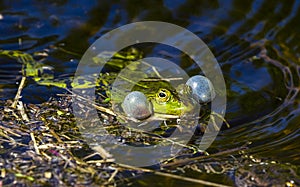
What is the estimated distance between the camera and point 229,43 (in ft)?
16.0

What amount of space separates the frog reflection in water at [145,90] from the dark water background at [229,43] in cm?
12

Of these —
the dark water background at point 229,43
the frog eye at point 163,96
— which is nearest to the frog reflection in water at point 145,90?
the frog eye at point 163,96

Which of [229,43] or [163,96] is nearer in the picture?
[163,96]

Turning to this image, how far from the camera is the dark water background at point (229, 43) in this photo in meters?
3.62

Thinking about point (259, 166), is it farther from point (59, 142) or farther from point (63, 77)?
point (63, 77)

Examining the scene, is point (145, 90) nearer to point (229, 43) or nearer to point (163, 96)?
point (163, 96)

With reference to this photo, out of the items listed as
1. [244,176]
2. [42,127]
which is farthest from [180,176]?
[42,127]

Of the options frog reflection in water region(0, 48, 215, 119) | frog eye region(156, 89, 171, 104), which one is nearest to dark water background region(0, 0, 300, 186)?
frog reflection in water region(0, 48, 215, 119)

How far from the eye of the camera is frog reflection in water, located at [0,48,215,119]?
10.9 feet

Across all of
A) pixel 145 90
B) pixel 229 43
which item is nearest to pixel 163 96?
pixel 145 90

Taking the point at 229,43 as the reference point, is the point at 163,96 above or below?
below

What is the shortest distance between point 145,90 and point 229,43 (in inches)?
56.5

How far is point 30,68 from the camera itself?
13.9 feet

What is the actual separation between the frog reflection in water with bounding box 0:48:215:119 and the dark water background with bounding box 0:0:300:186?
0.12 m
